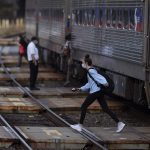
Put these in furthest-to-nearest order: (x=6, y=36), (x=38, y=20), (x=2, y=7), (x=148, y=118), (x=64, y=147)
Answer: (x=2, y=7)
(x=6, y=36)
(x=38, y=20)
(x=148, y=118)
(x=64, y=147)

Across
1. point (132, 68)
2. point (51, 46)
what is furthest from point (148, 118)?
point (51, 46)

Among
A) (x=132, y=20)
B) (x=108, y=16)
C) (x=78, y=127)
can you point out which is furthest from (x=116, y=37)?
(x=78, y=127)

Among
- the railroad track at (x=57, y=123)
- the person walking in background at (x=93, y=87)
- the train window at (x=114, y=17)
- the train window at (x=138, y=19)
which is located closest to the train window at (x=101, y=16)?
the train window at (x=114, y=17)

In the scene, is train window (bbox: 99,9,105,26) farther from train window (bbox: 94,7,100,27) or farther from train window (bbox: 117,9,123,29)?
train window (bbox: 117,9,123,29)

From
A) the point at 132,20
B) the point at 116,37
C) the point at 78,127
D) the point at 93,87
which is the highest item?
the point at 132,20

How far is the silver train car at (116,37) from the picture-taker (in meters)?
13.9

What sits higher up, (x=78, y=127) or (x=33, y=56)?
(x=33, y=56)

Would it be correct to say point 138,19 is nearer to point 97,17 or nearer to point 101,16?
point 101,16

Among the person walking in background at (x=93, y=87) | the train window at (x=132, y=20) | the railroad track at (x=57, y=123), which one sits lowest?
the railroad track at (x=57, y=123)

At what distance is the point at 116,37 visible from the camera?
16.2 metres

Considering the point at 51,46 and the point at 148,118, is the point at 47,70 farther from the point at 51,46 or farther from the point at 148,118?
the point at 148,118

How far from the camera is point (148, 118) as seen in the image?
15602 mm

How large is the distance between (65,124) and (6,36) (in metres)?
44.1

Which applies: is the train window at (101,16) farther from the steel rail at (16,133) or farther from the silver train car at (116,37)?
the steel rail at (16,133)
